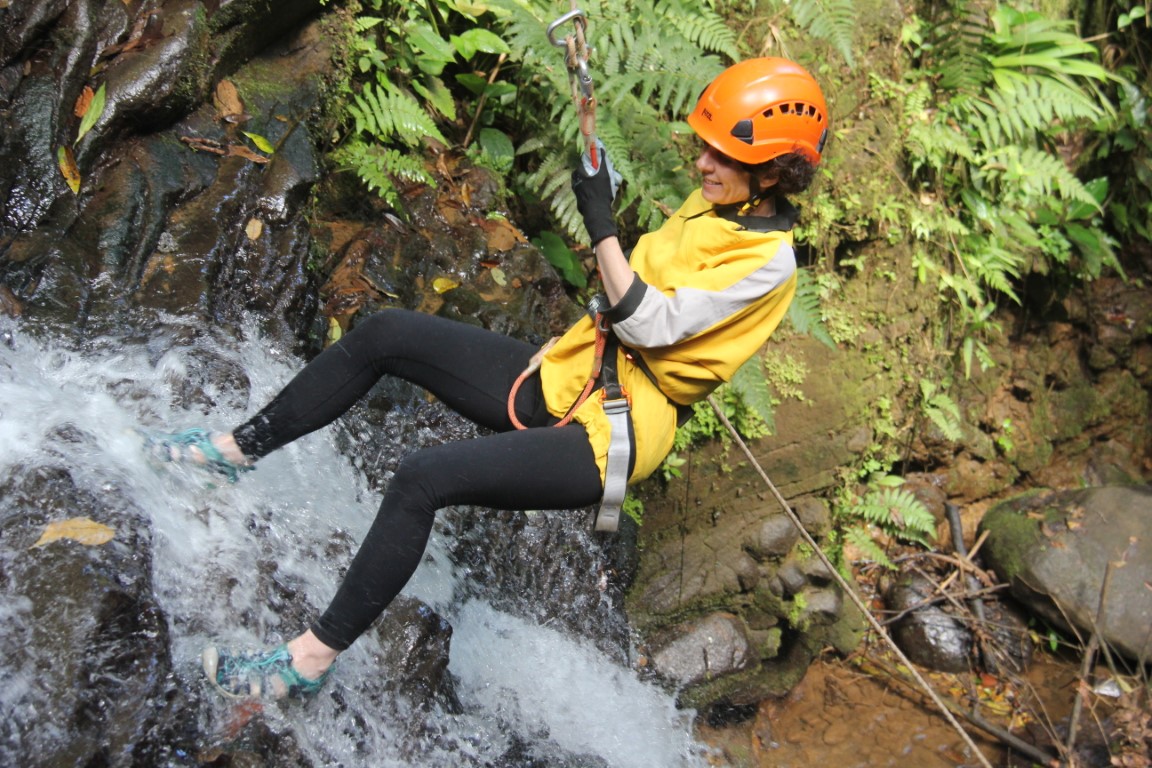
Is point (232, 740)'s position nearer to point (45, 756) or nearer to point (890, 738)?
point (45, 756)

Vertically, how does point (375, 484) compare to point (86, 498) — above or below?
below

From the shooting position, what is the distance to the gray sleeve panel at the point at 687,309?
256 cm

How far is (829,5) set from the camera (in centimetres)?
528

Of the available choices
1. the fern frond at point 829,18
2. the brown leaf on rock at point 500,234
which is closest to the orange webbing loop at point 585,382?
the brown leaf on rock at point 500,234

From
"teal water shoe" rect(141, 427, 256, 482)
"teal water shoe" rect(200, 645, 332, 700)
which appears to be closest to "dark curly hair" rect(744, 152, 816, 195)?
"teal water shoe" rect(141, 427, 256, 482)

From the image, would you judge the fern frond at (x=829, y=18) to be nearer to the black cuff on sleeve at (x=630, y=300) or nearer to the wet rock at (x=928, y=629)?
the black cuff on sleeve at (x=630, y=300)

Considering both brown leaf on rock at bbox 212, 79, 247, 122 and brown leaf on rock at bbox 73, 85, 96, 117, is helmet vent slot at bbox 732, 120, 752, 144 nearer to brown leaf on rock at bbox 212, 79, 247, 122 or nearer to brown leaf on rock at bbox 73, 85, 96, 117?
brown leaf on rock at bbox 212, 79, 247, 122

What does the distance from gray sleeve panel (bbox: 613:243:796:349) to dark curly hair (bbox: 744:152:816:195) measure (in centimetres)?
25

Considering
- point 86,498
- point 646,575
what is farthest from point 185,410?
point 646,575

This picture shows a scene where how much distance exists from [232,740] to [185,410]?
1.32 metres

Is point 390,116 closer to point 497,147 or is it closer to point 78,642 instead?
point 497,147

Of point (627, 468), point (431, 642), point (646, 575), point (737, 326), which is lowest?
point (646, 575)

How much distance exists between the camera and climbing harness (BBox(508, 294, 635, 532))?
2.69 metres

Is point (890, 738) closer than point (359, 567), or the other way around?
point (359, 567)
